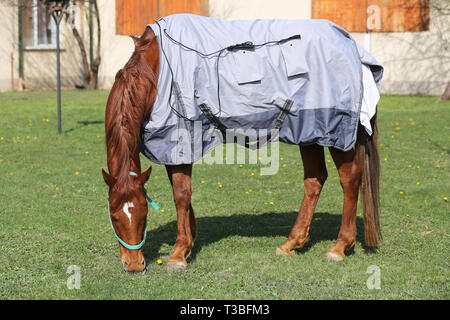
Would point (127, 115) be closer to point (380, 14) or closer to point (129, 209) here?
point (129, 209)

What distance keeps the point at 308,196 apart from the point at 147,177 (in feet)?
5.84

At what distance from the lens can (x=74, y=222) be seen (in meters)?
6.55

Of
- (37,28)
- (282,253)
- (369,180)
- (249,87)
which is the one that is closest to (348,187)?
(369,180)

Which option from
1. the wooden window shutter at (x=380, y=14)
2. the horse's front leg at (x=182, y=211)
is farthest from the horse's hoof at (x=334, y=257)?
the wooden window shutter at (x=380, y=14)

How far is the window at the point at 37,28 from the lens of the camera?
833 inches

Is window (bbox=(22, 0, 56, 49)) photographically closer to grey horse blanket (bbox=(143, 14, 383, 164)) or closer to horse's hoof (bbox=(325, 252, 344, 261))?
grey horse blanket (bbox=(143, 14, 383, 164))

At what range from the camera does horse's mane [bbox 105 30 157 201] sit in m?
4.47

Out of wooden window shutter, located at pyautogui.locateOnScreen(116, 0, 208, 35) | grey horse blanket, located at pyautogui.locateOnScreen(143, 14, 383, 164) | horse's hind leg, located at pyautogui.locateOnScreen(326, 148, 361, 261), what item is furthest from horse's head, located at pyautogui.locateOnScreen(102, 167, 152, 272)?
wooden window shutter, located at pyautogui.locateOnScreen(116, 0, 208, 35)

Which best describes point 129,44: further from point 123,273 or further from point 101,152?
point 123,273

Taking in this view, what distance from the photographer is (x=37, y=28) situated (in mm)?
21391

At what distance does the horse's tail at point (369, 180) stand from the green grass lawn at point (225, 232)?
0.77 feet

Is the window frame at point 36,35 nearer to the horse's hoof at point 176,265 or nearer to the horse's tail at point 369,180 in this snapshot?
the horse's tail at point 369,180

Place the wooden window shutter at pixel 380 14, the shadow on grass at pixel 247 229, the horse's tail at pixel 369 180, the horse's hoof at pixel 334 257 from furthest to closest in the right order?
the wooden window shutter at pixel 380 14 < the shadow on grass at pixel 247 229 < the horse's tail at pixel 369 180 < the horse's hoof at pixel 334 257

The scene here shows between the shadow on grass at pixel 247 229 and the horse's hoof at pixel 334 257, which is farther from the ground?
the horse's hoof at pixel 334 257
